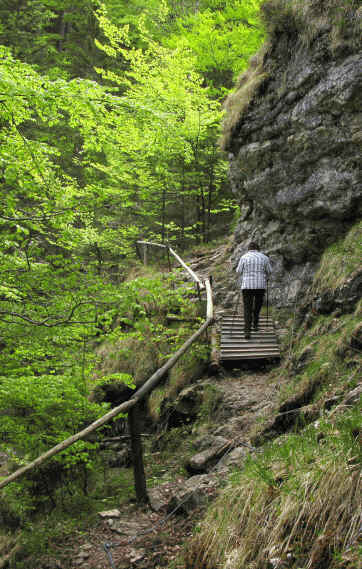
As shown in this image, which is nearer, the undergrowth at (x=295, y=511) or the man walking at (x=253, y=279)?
the undergrowth at (x=295, y=511)

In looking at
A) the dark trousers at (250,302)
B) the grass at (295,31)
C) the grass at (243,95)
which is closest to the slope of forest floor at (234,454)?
the dark trousers at (250,302)

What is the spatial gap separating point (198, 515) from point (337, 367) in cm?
213

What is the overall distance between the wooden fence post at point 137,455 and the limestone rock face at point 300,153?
5571mm

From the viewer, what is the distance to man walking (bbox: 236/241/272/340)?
7465mm

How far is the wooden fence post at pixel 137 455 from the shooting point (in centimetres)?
385

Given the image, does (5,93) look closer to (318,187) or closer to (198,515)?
(198,515)

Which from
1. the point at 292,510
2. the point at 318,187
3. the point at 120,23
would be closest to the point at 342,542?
the point at 292,510

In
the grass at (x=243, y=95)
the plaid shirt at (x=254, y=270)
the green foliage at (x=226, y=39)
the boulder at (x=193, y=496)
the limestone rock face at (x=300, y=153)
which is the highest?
the green foliage at (x=226, y=39)

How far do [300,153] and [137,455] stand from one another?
707cm

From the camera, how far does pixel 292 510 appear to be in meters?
2.15

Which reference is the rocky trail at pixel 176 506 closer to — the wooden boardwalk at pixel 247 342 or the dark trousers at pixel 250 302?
the wooden boardwalk at pixel 247 342

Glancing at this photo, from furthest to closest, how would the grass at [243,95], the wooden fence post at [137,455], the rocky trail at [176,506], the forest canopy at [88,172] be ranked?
the grass at [243,95]
the forest canopy at [88,172]
the wooden fence post at [137,455]
the rocky trail at [176,506]

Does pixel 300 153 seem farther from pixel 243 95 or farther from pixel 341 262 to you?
pixel 341 262

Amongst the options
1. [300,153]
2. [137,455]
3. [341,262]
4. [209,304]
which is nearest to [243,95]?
[300,153]
